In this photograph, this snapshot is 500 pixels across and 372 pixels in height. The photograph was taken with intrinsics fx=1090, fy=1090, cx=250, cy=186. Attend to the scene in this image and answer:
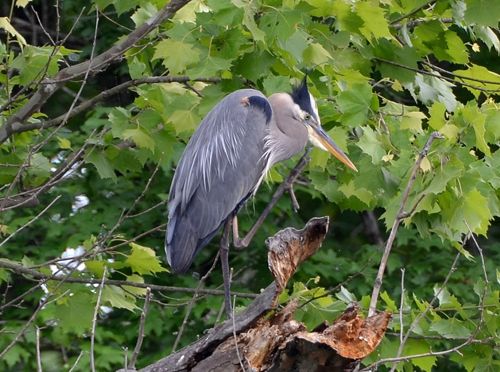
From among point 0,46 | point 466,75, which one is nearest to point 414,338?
point 466,75

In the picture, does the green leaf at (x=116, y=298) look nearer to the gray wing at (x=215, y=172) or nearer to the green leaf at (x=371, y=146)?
the gray wing at (x=215, y=172)

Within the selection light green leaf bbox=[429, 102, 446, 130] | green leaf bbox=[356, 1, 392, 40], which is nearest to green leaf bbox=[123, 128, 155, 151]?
green leaf bbox=[356, 1, 392, 40]

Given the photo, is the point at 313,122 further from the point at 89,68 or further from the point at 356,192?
the point at 89,68

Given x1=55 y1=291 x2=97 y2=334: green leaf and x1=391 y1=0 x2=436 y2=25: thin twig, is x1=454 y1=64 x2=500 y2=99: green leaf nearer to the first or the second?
x1=391 y1=0 x2=436 y2=25: thin twig

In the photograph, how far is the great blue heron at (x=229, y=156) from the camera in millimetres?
4391

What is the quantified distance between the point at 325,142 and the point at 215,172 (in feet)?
1.57

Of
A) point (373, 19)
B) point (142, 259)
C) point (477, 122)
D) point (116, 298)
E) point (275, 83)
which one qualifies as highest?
point (373, 19)

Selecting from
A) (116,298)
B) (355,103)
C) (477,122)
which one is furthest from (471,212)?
(116,298)

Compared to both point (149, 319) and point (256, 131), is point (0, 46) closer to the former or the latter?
point (256, 131)

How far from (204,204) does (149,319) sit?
7.91 feet

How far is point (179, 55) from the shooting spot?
424 centimetres

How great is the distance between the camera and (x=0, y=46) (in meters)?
4.48

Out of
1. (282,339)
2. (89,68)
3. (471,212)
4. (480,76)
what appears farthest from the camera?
(480,76)

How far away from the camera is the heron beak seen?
4473 mm
